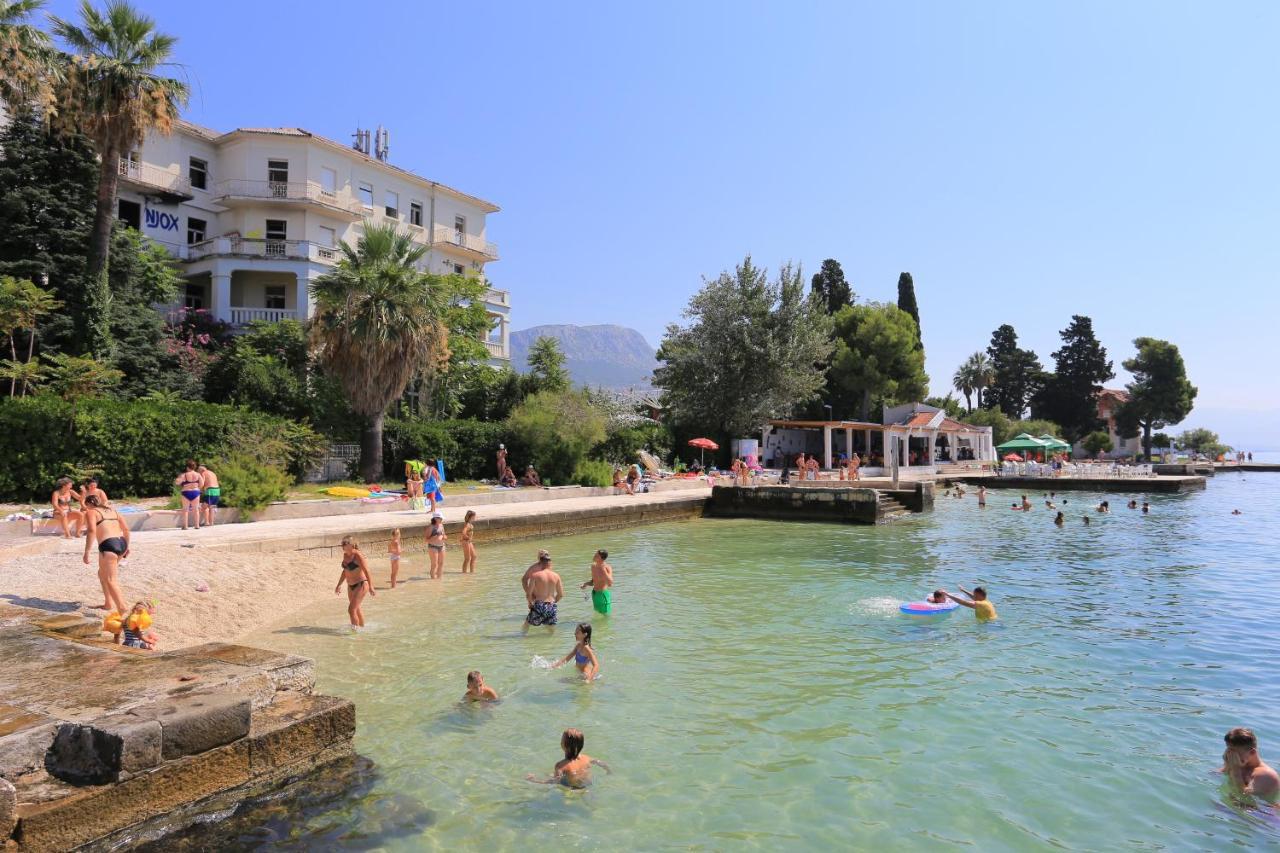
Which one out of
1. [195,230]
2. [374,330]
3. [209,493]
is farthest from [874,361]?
[209,493]

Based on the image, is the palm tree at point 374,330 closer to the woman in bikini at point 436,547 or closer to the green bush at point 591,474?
the green bush at point 591,474

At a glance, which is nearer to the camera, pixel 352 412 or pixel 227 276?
pixel 352 412

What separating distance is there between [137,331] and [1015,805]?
2976 cm

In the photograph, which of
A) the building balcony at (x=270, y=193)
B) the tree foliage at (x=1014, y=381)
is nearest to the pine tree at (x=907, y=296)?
the tree foliage at (x=1014, y=381)

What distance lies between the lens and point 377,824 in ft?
18.9

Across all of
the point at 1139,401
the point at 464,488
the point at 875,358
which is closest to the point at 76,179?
the point at 464,488

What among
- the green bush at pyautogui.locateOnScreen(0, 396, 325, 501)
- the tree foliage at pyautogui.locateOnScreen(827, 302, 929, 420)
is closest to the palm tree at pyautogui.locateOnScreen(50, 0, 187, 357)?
the green bush at pyautogui.locateOnScreen(0, 396, 325, 501)

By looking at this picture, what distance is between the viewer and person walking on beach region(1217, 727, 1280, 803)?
6410 mm

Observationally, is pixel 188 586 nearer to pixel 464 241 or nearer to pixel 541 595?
pixel 541 595

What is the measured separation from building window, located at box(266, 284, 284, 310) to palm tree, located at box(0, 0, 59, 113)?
47.6 feet

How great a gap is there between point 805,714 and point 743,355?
34940 mm

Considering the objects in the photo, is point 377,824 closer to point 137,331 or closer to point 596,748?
point 596,748

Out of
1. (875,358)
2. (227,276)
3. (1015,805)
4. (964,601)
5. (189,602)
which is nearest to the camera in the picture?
(1015,805)

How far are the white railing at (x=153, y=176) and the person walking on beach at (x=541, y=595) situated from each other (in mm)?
30720
